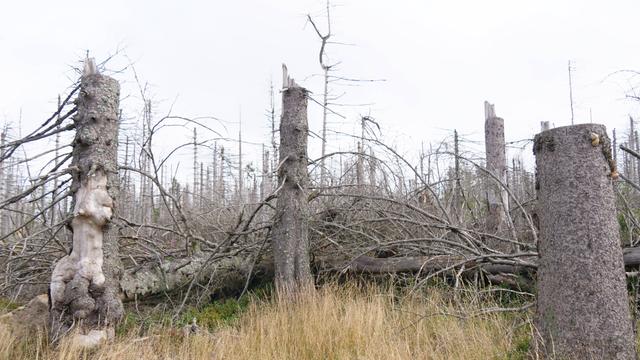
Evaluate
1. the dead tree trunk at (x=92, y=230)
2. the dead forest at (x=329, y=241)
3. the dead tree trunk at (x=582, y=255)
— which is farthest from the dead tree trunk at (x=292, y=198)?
the dead tree trunk at (x=582, y=255)

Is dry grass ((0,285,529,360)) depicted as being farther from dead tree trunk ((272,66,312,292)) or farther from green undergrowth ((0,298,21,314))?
green undergrowth ((0,298,21,314))

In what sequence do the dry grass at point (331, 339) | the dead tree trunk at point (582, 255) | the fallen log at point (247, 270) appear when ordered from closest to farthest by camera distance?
the dead tree trunk at point (582, 255) < the dry grass at point (331, 339) < the fallen log at point (247, 270)

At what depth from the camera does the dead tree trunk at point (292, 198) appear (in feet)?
18.8

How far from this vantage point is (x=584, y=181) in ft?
8.97

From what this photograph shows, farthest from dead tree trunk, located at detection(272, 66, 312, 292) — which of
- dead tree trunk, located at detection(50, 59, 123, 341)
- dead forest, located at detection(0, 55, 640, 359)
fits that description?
dead tree trunk, located at detection(50, 59, 123, 341)

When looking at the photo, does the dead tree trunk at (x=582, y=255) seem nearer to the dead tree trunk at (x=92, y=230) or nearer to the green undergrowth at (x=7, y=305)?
the dead tree trunk at (x=92, y=230)

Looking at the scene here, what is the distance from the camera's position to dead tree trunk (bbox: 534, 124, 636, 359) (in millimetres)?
2672

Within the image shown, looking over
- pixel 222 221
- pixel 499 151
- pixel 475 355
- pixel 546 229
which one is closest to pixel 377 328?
pixel 475 355

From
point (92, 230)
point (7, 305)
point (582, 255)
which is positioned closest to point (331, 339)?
point (582, 255)

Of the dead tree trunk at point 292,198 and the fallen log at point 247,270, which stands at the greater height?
the dead tree trunk at point 292,198

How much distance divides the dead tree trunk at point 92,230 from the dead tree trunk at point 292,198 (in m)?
1.82

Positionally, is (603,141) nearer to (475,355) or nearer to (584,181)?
(584,181)

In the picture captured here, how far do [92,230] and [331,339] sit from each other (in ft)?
7.58

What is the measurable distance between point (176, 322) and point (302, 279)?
4.69 feet
